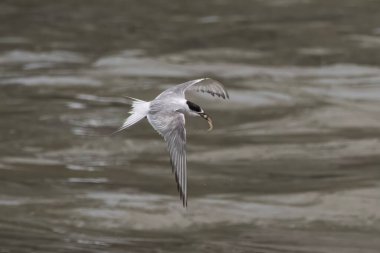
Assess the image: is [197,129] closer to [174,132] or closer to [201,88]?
[201,88]

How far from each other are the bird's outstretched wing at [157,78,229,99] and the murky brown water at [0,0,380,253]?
6.44 feet

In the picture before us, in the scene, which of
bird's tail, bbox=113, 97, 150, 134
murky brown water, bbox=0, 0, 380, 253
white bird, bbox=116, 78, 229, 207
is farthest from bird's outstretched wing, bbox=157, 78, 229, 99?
murky brown water, bbox=0, 0, 380, 253

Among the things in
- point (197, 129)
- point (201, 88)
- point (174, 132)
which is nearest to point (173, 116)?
point (174, 132)

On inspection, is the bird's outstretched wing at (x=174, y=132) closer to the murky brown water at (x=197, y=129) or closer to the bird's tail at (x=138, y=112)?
the bird's tail at (x=138, y=112)

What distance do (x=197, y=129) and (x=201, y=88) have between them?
15.2 feet

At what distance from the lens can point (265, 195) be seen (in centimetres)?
885

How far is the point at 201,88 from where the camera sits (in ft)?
19.4

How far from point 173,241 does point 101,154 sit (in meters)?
2.10

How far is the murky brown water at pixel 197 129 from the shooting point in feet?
27.1

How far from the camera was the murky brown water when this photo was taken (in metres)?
8.26

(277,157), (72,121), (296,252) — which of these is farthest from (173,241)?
(72,121)

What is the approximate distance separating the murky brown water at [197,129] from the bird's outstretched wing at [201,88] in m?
1.96

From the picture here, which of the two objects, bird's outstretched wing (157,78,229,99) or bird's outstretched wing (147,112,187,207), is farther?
bird's outstretched wing (157,78,229,99)

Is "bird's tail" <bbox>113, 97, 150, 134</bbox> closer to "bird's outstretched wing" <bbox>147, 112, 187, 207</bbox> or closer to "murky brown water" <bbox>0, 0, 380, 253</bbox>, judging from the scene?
"bird's outstretched wing" <bbox>147, 112, 187, 207</bbox>
